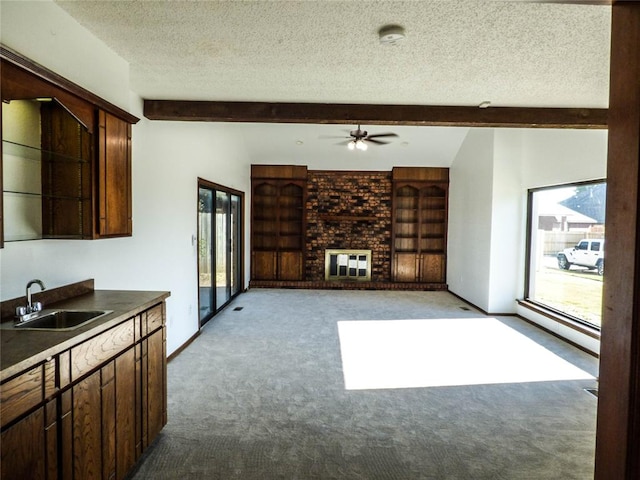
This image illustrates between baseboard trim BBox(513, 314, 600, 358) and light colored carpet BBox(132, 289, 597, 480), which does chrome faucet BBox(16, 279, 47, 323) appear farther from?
baseboard trim BBox(513, 314, 600, 358)

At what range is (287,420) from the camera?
9.31 ft

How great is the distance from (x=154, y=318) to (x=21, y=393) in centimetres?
104

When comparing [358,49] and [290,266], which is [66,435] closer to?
[358,49]

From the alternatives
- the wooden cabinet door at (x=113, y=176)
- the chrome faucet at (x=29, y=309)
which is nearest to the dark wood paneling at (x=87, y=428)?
the chrome faucet at (x=29, y=309)

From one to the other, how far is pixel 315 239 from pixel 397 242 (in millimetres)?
1977

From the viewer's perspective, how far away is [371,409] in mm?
3018

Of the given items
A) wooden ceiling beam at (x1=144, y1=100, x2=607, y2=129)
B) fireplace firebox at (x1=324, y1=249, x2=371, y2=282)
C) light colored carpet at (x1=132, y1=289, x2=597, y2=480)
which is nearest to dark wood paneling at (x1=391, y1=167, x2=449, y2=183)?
fireplace firebox at (x1=324, y1=249, x2=371, y2=282)

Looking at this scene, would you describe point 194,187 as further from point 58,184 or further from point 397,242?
point 397,242

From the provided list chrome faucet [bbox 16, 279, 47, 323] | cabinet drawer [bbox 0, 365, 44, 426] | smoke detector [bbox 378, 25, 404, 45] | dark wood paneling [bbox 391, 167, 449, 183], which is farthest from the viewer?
dark wood paneling [bbox 391, 167, 449, 183]

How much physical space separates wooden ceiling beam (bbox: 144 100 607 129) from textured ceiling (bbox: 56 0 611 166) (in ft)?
0.44

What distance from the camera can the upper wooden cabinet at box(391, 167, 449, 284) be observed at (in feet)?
27.8

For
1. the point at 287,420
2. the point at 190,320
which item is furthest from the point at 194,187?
the point at 287,420

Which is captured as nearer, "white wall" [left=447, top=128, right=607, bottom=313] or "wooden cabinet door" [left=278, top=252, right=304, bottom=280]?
"white wall" [left=447, top=128, right=607, bottom=313]

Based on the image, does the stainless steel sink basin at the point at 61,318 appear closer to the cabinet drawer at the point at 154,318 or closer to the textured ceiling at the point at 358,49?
the cabinet drawer at the point at 154,318
